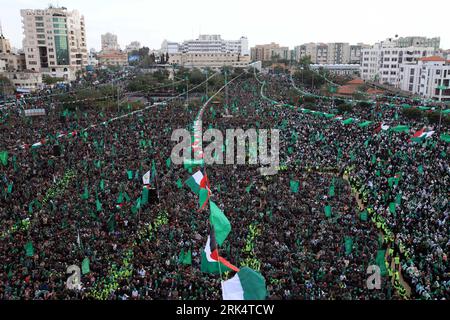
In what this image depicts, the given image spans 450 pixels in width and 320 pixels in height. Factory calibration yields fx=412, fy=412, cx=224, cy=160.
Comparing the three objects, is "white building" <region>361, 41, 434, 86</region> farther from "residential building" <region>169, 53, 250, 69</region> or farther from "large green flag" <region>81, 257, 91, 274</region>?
"large green flag" <region>81, 257, 91, 274</region>

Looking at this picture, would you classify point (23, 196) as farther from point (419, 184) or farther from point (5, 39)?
point (5, 39)

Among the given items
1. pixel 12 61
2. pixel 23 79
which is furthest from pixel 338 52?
pixel 23 79

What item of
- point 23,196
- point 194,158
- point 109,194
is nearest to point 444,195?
point 194,158

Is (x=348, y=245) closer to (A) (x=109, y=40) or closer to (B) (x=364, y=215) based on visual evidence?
(B) (x=364, y=215)

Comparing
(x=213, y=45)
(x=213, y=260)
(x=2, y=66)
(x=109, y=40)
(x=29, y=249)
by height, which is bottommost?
(x=29, y=249)

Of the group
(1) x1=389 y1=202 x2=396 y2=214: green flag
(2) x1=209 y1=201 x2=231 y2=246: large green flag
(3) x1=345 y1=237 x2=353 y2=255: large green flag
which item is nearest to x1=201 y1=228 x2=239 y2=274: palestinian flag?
(2) x1=209 y1=201 x2=231 y2=246: large green flag

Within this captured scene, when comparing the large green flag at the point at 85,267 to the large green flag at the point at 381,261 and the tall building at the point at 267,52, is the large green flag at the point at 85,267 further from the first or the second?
the tall building at the point at 267,52

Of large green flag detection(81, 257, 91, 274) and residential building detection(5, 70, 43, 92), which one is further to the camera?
residential building detection(5, 70, 43, 92)
